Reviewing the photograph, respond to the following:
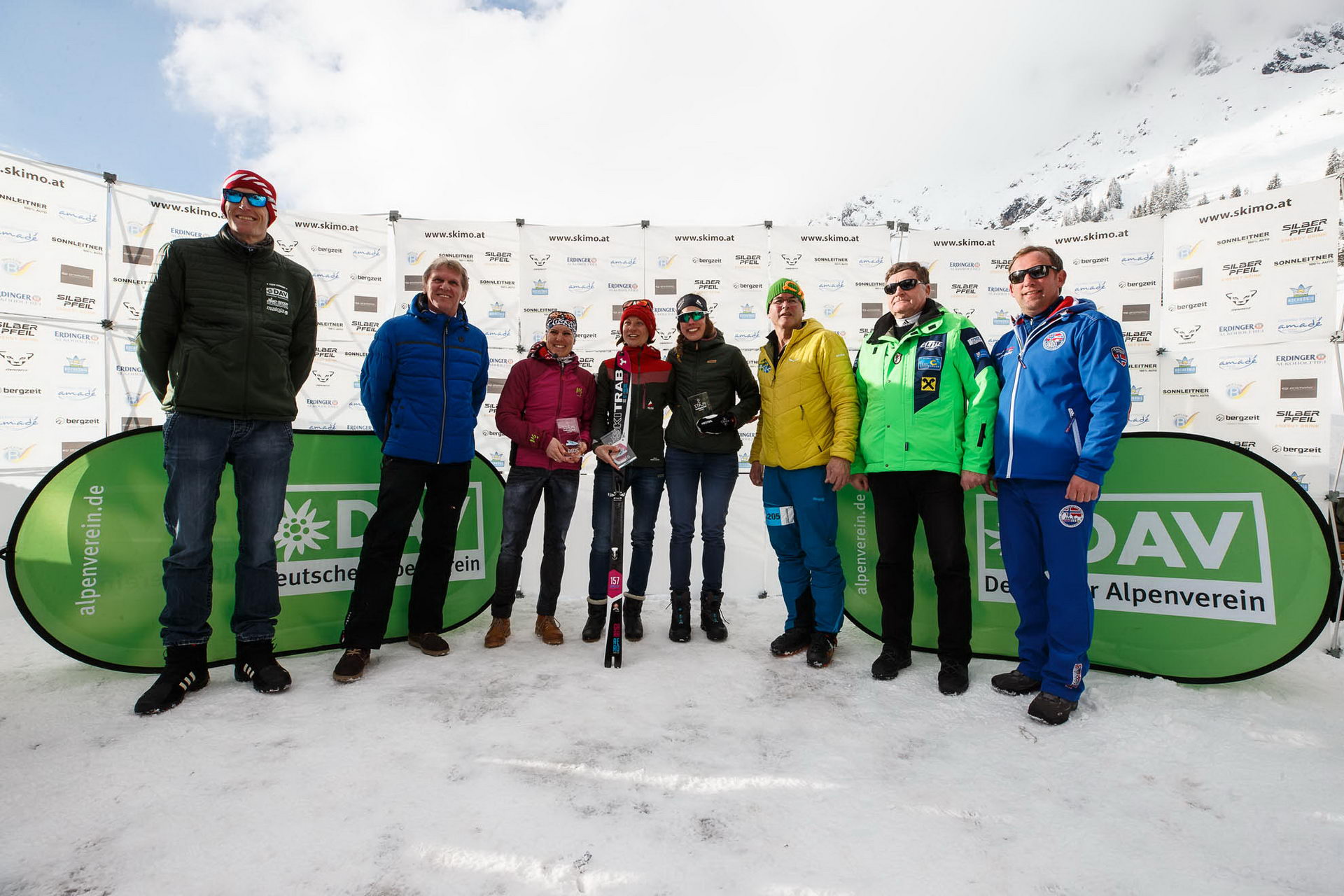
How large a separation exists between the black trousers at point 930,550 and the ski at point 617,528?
1303mm

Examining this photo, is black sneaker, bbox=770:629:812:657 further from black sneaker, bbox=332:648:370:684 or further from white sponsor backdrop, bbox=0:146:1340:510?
white sponsor backdrop, bbox=0:146:1340:510

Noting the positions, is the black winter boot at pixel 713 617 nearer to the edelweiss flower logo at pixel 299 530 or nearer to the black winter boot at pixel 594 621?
the black winter boot at pixel 594 621

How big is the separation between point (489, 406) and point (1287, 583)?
6.47 m

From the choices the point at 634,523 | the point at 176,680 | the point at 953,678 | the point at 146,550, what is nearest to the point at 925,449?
the point at 953,678

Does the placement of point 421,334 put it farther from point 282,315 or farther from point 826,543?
point 826,543

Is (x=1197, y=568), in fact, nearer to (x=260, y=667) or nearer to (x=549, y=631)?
(x=549, y=631)

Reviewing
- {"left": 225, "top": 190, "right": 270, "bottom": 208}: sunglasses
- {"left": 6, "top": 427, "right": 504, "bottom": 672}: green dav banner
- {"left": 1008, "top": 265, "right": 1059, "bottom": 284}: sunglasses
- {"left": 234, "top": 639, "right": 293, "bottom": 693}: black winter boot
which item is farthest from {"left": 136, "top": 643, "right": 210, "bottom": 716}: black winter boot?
{"left": 1008, "top": 265, "right": 1059, "bottom": 284}: sunglasses

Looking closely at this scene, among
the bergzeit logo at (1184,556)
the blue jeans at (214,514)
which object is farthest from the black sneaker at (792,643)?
the blue jeans at (214,514)

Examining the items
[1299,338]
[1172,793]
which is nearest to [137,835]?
[1172,793]

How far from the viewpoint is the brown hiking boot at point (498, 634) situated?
118 inches

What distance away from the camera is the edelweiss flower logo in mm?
2830

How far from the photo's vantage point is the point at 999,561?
2.80m

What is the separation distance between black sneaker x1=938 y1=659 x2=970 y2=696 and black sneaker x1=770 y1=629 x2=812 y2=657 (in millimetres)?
653

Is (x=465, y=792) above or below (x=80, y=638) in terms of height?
below
